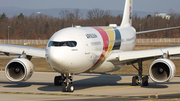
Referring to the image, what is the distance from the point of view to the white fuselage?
59.5ft

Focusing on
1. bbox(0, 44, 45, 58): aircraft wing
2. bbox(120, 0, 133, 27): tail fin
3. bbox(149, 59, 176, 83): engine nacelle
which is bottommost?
bbox(149, 59, 176, 83): engine nacelle

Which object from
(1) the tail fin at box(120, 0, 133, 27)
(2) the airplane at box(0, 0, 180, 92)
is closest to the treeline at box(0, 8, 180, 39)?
(1) the tail fin at box(120, 0, 133, 27)

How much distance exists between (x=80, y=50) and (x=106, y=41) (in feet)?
14.7

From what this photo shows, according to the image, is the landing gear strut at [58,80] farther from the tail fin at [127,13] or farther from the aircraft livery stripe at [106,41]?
the tail fin at [127,13]

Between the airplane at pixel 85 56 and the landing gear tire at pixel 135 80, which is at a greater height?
the airplane at pixel 85 56

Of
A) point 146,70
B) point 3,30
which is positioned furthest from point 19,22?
point 146,70

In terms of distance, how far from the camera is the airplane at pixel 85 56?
18.4 metres

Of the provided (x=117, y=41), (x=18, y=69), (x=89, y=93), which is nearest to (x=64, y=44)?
(x=89, y=93)

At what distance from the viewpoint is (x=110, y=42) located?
23578 millimetres

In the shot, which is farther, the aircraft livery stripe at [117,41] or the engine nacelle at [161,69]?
the aircraft livery stripe at [117,41]

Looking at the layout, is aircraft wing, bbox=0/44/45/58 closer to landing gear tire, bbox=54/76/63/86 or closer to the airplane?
the airplane

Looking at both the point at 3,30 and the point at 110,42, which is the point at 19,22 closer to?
the point at 3,30

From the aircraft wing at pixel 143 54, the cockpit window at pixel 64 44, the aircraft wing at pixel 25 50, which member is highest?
the cockpit window at pixel 64 44

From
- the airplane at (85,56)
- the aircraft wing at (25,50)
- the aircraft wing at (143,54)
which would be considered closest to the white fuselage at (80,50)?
the airplane at (85,56)
